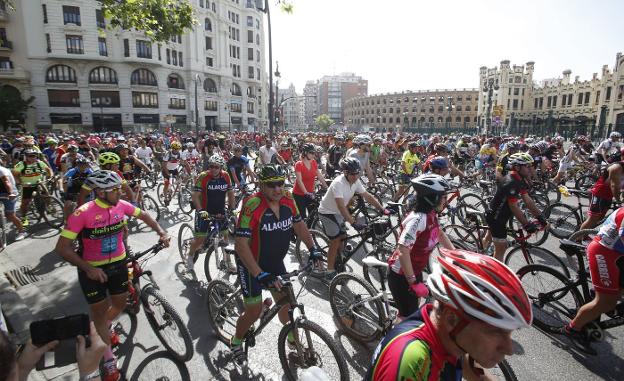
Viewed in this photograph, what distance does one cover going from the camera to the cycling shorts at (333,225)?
549 cm

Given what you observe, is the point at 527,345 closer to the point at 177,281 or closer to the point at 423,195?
the point at 423,195

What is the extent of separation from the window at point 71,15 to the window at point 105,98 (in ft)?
29.2

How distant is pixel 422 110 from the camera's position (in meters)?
107

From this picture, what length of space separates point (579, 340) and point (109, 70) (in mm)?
56589

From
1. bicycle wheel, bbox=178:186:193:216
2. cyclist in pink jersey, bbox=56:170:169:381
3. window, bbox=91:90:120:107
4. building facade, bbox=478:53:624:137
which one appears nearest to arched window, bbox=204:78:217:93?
window, bbox=91:90:120:107

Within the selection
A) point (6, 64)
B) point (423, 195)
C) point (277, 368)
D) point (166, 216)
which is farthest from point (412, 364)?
point (6, 64)

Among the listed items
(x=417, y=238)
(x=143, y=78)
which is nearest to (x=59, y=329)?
(x=417, y=238)

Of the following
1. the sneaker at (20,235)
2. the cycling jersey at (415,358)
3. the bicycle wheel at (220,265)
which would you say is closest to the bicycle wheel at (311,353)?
the cycling jersey at (415,358)

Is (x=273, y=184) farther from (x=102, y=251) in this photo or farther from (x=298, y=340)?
(x=102, y=251)

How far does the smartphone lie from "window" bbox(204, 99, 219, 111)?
195 feet

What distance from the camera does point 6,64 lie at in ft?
139

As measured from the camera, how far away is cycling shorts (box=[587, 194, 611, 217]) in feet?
21.1

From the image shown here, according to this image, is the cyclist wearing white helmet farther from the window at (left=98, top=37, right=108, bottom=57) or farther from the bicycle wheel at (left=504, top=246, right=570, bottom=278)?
the window at (left=98, top=37, right=108, bottom=57)

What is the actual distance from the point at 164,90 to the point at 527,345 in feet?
182
